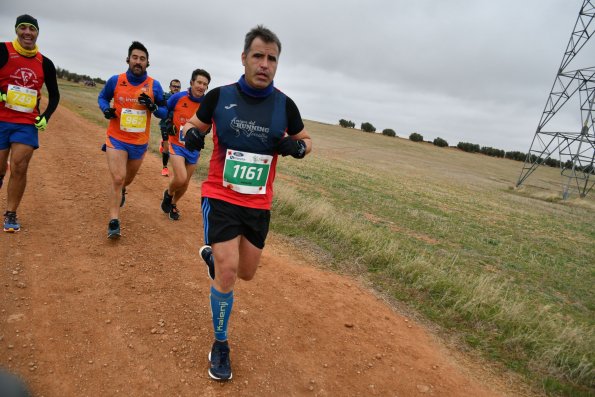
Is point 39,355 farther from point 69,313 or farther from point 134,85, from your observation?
point 134,85

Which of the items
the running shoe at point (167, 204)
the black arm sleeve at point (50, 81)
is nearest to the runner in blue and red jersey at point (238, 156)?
the black arm sleeve at point (50, 81)

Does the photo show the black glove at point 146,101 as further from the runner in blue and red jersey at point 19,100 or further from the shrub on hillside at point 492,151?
the shrub on hillside at point 492,151

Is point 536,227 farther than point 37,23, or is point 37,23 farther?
point 536,227

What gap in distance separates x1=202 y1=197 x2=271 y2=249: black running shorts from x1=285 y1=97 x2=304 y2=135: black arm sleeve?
819 mm

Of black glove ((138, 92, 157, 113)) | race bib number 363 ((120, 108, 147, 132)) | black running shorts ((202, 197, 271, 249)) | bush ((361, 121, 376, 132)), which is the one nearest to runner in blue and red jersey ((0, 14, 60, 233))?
race bib number 363 ((120, 108, 147, 132))

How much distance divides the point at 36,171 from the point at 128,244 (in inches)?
176

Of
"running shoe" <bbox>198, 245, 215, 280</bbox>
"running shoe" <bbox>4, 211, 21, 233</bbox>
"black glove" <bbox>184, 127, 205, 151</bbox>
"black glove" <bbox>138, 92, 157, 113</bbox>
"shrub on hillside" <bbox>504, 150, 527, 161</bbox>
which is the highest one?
"shrub on hillside" <bbox>504, 150, 527, 161</bbox>

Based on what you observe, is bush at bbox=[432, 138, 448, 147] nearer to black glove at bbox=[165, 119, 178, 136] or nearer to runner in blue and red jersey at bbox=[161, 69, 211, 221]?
runner in blue and red jersey at bbox=[161, 69, 211, 221]

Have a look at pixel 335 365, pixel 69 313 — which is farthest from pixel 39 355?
pixel 335 365

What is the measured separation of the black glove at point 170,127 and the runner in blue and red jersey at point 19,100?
187cm

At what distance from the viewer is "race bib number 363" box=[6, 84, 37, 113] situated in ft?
16.4

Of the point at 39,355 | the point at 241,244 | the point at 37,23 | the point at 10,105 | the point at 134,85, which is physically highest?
the point at 37,23

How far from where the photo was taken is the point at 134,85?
583cm

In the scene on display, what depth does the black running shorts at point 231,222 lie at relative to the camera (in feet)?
10.4
